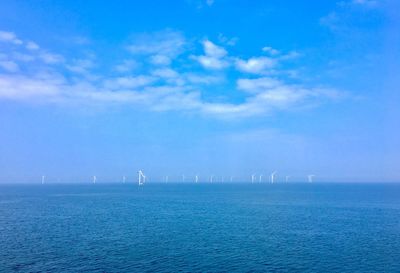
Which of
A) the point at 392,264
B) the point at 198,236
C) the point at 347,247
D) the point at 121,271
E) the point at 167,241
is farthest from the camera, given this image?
the point at 198,236

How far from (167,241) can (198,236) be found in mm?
9248

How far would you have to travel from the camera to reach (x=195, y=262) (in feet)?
196

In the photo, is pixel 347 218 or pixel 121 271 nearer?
pixel 121 271

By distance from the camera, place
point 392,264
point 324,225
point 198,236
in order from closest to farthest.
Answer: point 392,264 < point 198,236 < point 324,225

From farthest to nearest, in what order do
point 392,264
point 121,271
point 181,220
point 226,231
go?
point 181,220 < point 226,231 < point 392,264 < point 121,271

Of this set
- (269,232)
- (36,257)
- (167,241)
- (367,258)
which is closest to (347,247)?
(367,258)

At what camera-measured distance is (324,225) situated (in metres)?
98.6

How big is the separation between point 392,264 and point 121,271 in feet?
155

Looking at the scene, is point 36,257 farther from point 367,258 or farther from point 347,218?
point 347,218

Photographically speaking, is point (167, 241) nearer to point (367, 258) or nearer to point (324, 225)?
point (367, 258)

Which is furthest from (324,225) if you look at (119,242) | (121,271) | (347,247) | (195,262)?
(121,271)

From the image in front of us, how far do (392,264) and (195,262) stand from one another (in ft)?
115

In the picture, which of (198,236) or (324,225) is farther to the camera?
(324,225)

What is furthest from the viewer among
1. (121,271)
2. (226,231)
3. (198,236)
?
(226,231)
